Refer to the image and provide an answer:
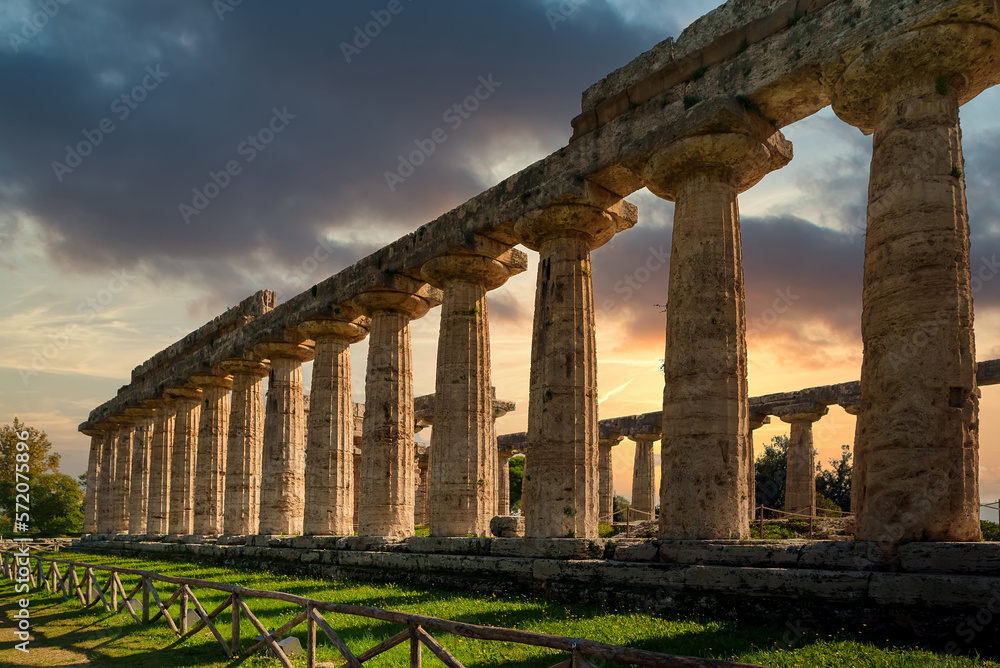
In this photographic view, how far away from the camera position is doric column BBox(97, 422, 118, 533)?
133ft

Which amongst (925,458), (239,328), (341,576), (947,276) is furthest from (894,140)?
(239,328)

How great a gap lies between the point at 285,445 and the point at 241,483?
383cm

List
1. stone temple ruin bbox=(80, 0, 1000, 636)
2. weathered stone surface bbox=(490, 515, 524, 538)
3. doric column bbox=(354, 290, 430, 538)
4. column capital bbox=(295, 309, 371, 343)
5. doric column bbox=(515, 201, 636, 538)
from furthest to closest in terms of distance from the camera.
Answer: column capital bbox=(295, 309, 371, 343) < doric column bbox=(354, 290, 430, 538) < weathered stone surface bbox=(490, 515, 524, 538) < doric column bbox=(515, 201, 636, 538) < stone temple ruin bbox=(80, 0, 1000, 636)

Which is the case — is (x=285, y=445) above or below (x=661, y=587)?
above

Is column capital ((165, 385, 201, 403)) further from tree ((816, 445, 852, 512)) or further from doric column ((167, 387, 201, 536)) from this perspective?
tree ((816, 445, 852, 512))

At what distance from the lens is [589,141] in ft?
48.4

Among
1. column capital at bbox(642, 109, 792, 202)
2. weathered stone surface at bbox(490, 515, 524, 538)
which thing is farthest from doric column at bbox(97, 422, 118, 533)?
column capital at bbox(642, 109, 792, 202)

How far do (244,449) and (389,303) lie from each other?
Answer: 10309 mm

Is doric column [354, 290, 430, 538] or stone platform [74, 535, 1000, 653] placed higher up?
doric column [354, 290, 430, 538]

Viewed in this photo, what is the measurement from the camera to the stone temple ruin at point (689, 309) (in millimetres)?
9711

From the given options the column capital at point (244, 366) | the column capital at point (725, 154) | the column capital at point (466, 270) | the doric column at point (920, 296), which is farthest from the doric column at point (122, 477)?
the doric column at point (920, 296)

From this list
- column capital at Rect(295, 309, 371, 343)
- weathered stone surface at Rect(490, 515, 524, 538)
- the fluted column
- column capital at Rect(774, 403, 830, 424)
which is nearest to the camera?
weathered stone surface at Rect(490, 515, 524, 538)

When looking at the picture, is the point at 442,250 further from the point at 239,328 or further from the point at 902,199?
the point at 239,328

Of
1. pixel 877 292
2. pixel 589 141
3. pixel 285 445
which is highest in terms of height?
pixel 589 141
